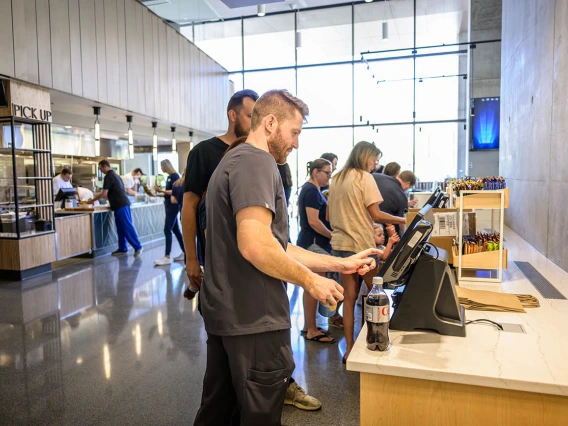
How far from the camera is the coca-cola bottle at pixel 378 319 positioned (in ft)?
4.61

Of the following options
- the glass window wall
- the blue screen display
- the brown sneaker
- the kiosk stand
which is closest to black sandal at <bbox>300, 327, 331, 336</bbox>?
the brown sneaker

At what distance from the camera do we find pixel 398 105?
12.5 meters

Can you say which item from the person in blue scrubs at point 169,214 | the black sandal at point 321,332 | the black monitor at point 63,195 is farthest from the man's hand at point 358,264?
the black monitor at point 63,195

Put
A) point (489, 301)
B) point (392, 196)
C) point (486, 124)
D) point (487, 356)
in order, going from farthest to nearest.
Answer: point (486, 124) → point (392, 196) → point (489, 301) → point (487, 356)

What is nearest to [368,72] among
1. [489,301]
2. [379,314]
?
[489,301]

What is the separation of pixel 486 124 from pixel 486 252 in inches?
324

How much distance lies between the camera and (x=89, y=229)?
762cm

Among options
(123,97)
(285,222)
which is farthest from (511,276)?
(123,97)

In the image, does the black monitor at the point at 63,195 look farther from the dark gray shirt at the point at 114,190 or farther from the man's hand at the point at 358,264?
the man's hand at the point at 358,264

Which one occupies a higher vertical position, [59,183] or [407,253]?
[59,183]

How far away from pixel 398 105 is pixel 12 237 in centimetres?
1005

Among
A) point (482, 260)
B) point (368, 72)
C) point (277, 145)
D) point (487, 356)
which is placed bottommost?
point (487, 356)

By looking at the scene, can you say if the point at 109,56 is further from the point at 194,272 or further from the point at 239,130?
the point at 194,272

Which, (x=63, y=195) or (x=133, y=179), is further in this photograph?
(x=133, y=179)
